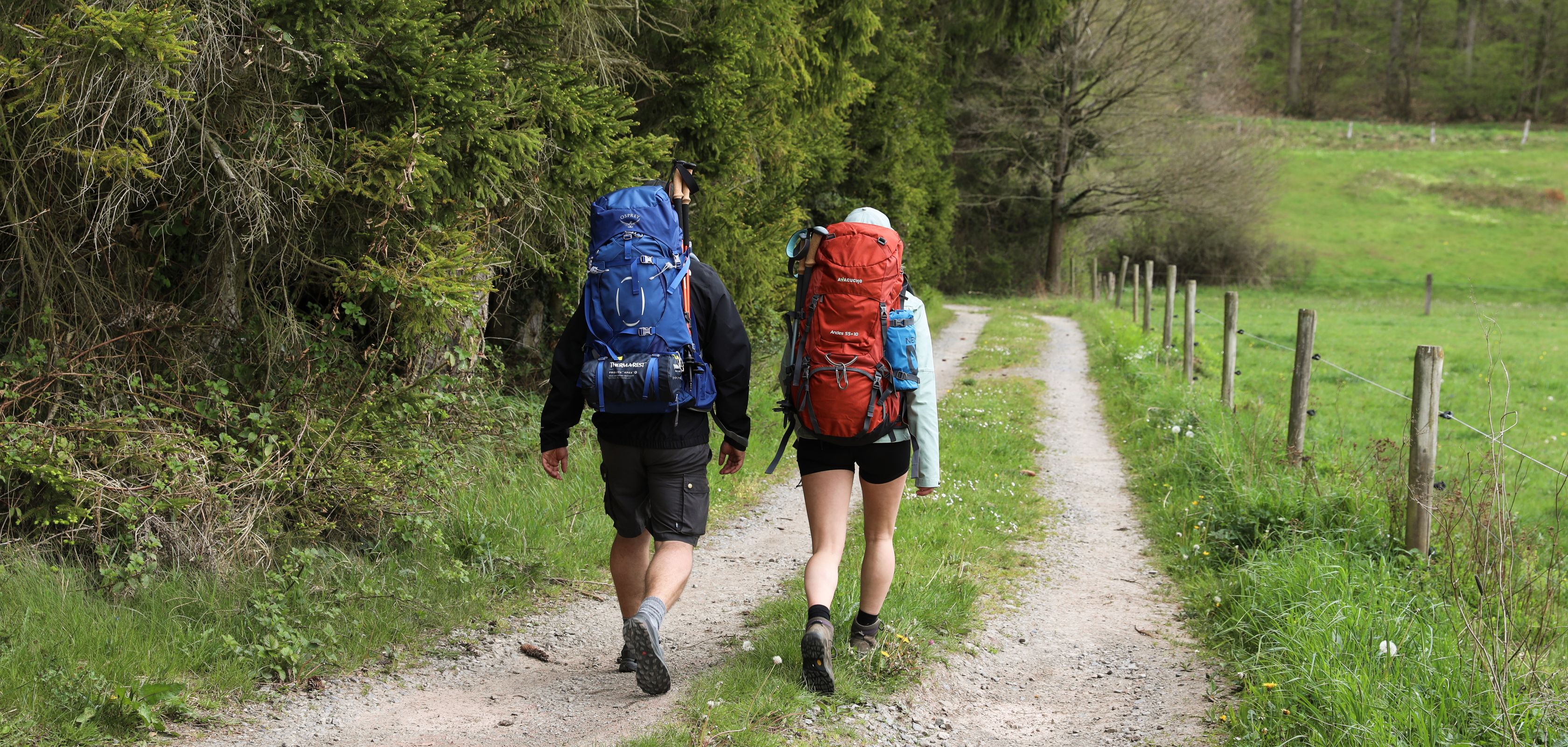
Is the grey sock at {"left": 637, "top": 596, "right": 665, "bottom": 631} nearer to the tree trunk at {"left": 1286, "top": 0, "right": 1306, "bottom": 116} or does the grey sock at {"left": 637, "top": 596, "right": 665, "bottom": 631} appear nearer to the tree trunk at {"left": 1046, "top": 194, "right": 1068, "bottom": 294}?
the tree trunk at {"left": 1046, "top": 194, "right": 1068, "bottom": 294}

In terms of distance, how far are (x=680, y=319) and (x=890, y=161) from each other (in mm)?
18024

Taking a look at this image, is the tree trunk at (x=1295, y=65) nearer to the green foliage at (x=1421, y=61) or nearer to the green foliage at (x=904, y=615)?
the green foliage at (x=1421, y=61)

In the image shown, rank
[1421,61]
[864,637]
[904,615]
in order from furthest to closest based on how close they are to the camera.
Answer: [1421,61]
[904,615]
[864,637]

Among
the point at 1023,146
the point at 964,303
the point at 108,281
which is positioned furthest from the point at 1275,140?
the point at 108,281

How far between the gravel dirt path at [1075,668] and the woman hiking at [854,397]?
20.2 inches

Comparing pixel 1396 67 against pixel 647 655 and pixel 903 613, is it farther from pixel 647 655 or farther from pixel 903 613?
pixel 647 655

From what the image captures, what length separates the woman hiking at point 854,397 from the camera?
390 cm

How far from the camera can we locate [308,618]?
459 centimetres

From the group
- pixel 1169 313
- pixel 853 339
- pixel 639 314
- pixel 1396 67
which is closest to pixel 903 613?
pixel 853 339

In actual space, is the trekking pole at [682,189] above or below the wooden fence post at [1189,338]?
above

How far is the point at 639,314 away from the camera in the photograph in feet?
12.5

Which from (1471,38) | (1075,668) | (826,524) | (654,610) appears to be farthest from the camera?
(1471,38)

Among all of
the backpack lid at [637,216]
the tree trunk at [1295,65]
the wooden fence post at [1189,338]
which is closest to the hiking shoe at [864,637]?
the backpack lid at [637,216]

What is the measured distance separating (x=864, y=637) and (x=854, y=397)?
3.73 feet
